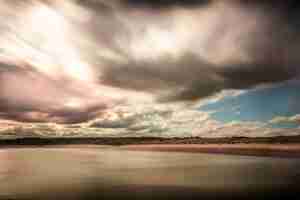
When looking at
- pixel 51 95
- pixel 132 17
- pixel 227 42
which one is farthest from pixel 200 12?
pixel 51 95

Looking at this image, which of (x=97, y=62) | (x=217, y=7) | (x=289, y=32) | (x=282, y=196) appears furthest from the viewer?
(x=97, y=62)

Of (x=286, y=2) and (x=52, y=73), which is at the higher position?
(x=286, y=2)

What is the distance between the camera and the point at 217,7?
7.66 meters

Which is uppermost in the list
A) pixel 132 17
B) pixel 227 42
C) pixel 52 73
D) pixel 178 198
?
pixel 132 17

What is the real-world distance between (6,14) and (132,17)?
3.71 meters

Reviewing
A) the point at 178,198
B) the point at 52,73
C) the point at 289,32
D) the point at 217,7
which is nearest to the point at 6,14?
the point at 52,73

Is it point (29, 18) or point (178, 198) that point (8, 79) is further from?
point (178, 198)

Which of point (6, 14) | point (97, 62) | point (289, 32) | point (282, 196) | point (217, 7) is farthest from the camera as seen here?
point (97, 62)

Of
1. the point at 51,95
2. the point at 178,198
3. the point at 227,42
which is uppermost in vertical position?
the point at 227,42

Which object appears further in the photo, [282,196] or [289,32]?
[289,32]

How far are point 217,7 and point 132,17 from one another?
2700 mm

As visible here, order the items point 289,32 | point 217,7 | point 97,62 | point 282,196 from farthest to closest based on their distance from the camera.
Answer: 1. point 97,62
2. point 289,32
3. point 217,7
4. point 282,196

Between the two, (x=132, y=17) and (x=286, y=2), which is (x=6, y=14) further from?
(x=286, y=2)

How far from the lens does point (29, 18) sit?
7.27 metres
